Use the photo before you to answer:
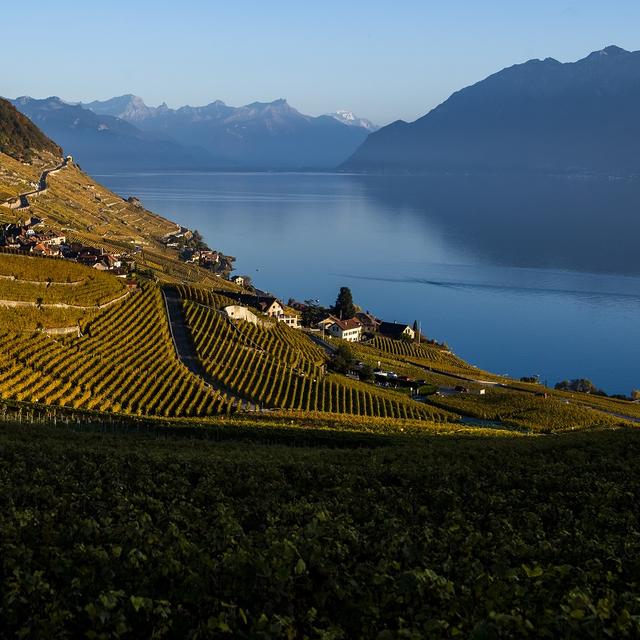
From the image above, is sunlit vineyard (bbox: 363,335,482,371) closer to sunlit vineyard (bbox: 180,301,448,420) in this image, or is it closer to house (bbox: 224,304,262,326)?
house (bbox: 224,304,262,326)

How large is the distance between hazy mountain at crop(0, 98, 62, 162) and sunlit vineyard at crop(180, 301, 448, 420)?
413 feet

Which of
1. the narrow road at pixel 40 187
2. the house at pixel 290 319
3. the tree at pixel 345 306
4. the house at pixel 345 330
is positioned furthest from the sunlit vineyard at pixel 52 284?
the narrow road at pixel 40 187

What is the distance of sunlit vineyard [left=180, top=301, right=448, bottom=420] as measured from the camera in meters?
43.6

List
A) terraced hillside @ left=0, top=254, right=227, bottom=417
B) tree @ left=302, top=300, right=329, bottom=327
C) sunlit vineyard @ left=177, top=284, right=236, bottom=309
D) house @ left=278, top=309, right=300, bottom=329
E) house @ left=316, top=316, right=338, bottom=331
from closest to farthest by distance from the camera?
terraced hillside @ left=0, top=254, right=227, bottom=417 → sunlit vineyard @ left=177, top=284, right=236, bottom=309 → house @ left=278, top=309, right=300, bottom=329 → house @ left=316, top=316, right=338, bottom=331 → tree @ left=302, top=300, right=329, bottom=327

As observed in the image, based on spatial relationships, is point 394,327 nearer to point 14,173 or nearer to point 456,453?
point 456,453

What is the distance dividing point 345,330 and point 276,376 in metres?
45.4

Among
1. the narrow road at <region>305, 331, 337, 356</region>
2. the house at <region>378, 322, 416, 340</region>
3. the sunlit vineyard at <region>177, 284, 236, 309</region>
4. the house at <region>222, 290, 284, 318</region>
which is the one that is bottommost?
the house at <region>378, 322, 416, 340</region>

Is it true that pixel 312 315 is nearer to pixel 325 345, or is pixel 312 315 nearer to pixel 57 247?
pixel 325 345

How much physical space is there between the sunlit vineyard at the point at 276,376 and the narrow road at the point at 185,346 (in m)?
0.42

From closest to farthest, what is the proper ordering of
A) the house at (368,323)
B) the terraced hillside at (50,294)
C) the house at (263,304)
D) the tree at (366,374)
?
the terraced hillside at (50,294) < the tree at (366,374) < the house at (263,304) < the house at (368,323)

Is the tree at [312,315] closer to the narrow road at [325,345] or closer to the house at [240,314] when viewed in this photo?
the narrow road at [325,345]

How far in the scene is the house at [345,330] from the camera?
3597 inches

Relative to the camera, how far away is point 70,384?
1358 inches

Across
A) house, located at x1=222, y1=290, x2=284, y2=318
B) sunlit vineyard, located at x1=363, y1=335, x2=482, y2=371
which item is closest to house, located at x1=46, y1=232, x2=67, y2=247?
house, located at x1=222, y1=290, x2=284, y2=318
